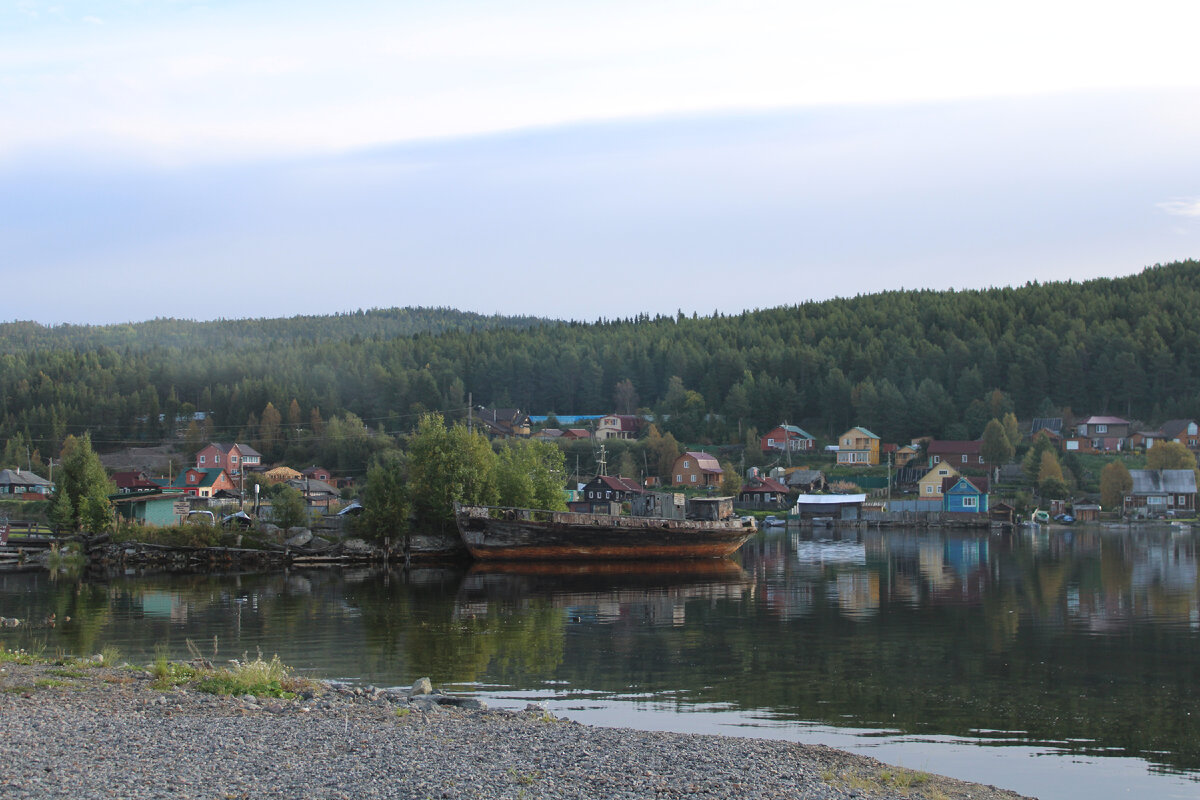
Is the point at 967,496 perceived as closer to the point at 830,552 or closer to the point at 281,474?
the point at 830,552

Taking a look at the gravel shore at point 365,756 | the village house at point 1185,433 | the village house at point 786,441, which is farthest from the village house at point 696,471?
the gravel shore at point 365,756

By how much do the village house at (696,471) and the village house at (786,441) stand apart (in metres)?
15.1

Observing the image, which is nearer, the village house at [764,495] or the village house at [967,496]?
the village house at [967,496]

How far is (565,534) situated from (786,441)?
2952 inches

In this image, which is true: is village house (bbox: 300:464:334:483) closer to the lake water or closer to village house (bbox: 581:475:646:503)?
village house (bbox: 581:475:646:503)

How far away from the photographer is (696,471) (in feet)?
391

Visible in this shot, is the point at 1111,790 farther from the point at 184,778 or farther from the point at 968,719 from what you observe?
the point at 184,778

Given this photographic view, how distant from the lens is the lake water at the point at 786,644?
18844 millimetres

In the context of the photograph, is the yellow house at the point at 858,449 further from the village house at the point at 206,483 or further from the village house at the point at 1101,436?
the village house at the point at 206,483

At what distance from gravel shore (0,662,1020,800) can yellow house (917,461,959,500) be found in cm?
10028

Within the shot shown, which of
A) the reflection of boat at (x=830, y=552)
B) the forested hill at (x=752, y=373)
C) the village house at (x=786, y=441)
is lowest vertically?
the reflection of boat at (x=830, y=552)

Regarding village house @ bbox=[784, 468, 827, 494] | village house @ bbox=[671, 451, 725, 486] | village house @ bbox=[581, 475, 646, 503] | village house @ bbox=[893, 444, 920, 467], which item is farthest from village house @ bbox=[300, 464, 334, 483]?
village house @ bbox=[893, 444, 920, 467]

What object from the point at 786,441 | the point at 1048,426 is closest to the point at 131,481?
the point at 786,441

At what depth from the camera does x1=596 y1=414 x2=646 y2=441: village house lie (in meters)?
144
